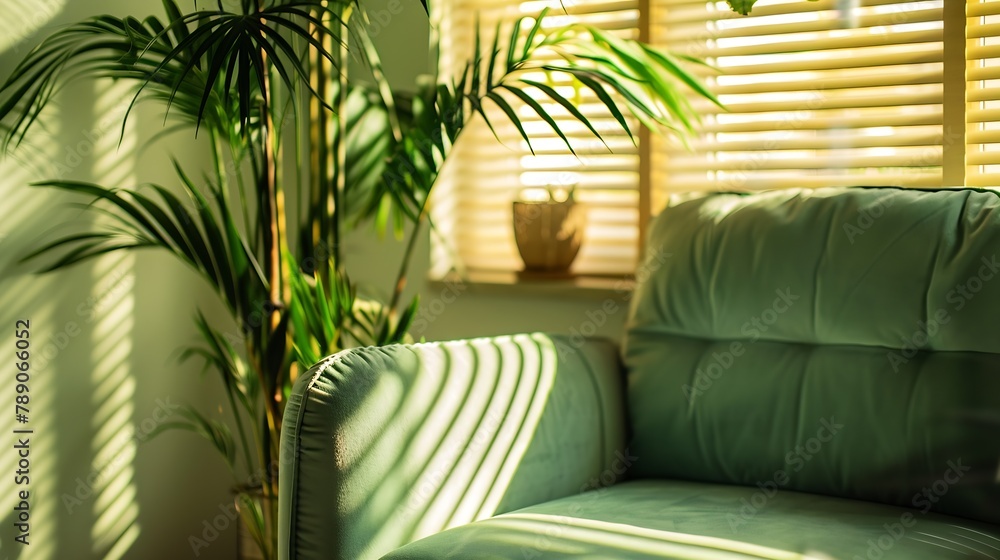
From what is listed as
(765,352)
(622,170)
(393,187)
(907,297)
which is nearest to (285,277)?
(393,187)

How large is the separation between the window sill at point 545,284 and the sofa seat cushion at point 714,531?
0.67 metres

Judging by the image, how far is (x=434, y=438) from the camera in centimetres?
141

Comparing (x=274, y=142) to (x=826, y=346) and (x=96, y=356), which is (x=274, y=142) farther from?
(x=826, y=346)

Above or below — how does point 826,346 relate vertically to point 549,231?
below

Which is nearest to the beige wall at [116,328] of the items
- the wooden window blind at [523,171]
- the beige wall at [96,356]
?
the beige wall at [96,356]

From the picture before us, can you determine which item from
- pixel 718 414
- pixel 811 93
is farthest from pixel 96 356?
pixel 811 93

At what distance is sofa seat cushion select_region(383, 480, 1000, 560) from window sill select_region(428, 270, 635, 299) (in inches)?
26.2

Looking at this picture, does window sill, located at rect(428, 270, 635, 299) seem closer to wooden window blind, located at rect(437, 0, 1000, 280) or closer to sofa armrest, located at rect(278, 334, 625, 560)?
wooden window blind, located at rect(437, 0, 1000, 280)

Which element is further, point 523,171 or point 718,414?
point 523,171

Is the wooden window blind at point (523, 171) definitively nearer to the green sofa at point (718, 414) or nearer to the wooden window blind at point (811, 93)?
the wooden window blind at point (811, 93)

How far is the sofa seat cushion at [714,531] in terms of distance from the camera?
1.21 metres

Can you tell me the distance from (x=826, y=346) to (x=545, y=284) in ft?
2.45

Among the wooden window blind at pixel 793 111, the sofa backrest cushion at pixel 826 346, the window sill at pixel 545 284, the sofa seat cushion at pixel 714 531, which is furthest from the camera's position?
the window sill at pixel 545 284

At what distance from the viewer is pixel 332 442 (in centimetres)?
129
